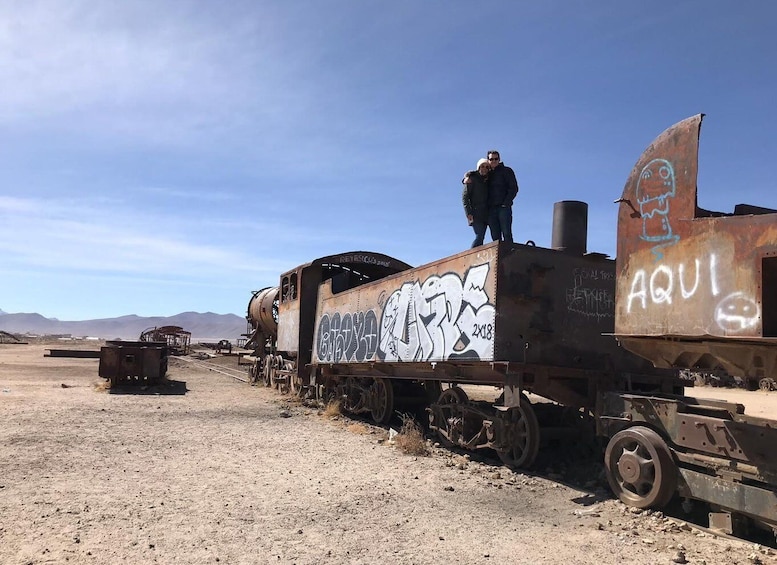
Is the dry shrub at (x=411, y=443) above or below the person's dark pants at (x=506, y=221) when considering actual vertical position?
below

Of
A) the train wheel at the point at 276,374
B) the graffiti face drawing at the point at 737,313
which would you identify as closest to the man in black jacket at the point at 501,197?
the graffiti face drawing at the point at 737,313

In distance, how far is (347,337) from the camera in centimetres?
1268

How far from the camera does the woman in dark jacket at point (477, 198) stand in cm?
916

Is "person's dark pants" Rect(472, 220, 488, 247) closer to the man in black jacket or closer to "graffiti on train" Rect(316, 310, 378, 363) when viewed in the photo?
the man in black jacket

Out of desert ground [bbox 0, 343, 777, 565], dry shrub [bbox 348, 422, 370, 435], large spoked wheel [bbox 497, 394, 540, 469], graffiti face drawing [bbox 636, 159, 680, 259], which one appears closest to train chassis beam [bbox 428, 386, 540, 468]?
large spoked wheel [bbox 497, 394, 540, 469]

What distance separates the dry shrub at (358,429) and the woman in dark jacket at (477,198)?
404 cm

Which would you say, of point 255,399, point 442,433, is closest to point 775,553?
point 442,433

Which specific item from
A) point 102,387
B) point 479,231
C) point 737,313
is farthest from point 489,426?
point 102,387

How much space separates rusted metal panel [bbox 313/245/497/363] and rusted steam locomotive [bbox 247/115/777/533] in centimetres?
3

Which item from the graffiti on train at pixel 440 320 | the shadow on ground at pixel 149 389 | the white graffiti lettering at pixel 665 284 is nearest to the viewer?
the white graffiti lettering at pixel 665 284

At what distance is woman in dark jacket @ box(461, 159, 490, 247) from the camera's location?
9.16 m

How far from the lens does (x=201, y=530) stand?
5.10 meters

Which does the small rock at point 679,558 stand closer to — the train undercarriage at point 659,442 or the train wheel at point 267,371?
the train undercarriage at point 659,442

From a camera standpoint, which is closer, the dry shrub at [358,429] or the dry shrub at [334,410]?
the dry shrub at [358,429]
